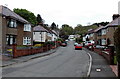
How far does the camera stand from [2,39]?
27.2 metres

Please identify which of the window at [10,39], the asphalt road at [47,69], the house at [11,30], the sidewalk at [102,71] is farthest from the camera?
the window at [10,39]

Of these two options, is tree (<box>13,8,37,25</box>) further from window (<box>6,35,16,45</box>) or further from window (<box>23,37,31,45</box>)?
window (<box>6,35,16,45</box>)

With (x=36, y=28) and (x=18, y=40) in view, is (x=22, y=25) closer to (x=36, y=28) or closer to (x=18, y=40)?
(x=18, y=40)

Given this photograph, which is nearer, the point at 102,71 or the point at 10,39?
the point at 102,71

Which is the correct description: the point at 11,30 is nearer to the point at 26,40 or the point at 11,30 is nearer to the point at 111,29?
the point at 26,40

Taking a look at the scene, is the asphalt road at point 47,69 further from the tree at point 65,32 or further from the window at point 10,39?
the tree at point 65,32

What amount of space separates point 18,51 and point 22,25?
1320cm

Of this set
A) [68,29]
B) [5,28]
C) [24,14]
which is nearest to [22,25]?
[5,28]

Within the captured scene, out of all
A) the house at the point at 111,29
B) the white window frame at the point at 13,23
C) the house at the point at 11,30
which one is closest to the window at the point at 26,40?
the house at the point at 11,30

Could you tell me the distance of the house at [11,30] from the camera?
27.4 metres

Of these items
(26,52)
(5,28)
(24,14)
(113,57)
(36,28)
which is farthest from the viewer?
(24,14)

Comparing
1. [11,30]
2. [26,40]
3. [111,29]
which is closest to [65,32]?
[111,29]

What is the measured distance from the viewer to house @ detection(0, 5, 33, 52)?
89.8 feet

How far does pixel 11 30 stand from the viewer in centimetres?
3003
